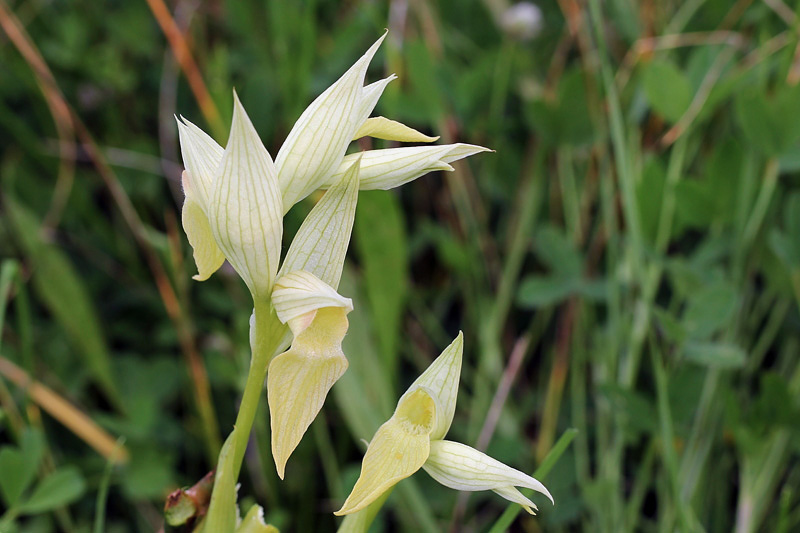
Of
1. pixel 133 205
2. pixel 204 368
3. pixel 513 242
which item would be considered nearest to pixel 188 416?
pixel 204 368

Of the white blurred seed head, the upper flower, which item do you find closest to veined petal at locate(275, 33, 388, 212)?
the upper flower

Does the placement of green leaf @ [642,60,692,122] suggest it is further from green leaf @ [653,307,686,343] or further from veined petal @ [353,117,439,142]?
veined petal @ [353,117,439,142]

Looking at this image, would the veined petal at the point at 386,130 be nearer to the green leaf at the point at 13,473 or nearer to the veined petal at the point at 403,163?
the veined petal at the point at 403,163

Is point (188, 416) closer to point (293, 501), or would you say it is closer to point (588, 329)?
point (293, 501)

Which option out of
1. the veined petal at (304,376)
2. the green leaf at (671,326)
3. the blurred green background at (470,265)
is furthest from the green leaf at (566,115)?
the veined petal at (304,376)

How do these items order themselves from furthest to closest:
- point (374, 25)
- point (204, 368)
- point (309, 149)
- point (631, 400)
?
point (374, 25) < point (204, 368) < point (631, 400) < point (309, 149)
